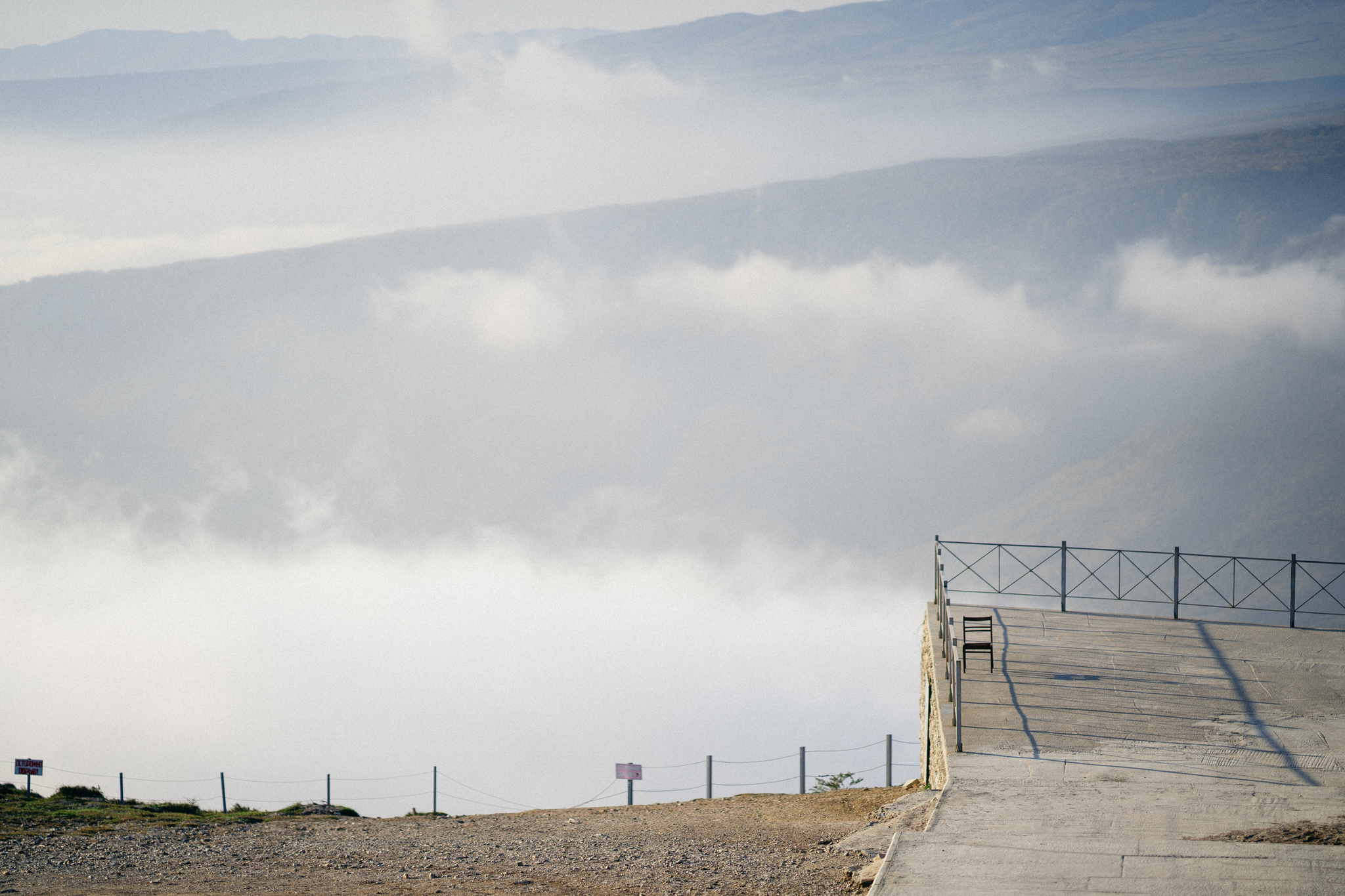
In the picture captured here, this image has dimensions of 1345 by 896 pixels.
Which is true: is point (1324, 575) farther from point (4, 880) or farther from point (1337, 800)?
point (4, 880)

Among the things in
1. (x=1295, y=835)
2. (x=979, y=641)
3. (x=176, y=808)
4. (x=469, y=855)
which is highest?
(x=979, y=641)

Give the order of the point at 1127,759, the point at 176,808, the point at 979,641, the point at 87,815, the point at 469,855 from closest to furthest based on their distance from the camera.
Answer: the point at 469,855, the point at 1127,759, the point at 87,815, the point at 979,641, the point at 176,808

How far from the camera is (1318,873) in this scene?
29.7 ft

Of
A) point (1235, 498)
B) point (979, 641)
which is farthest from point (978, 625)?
point (1235, 498)

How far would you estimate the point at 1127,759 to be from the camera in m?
13.7

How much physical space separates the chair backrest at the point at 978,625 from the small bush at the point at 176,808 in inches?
576

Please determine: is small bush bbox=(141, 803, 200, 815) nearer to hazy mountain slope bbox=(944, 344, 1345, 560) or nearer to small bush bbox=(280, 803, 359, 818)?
small bush bbox=(280, 803, 359, 818)

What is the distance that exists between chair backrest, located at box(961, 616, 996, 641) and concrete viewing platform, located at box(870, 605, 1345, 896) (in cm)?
31

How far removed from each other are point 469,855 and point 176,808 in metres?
11.1

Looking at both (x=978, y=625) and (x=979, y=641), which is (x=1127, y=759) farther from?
(x=978, y=625)

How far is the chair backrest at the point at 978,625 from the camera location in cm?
1877

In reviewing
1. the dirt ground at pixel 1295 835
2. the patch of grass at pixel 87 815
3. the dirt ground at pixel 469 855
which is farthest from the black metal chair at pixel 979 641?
the patch of grass at pixel 87 815

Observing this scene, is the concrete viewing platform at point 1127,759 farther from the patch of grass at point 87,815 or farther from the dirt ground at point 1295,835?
the patch of grass at point 87,815

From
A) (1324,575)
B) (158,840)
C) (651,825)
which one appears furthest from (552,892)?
(1324,575)
